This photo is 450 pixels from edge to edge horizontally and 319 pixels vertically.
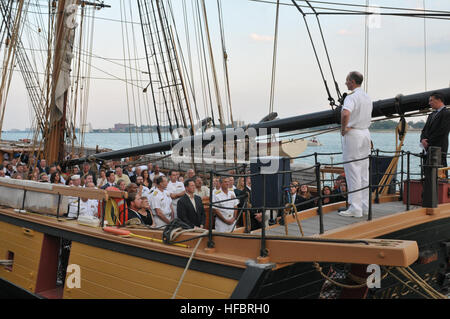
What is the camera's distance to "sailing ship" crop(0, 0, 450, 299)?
12.8 ft

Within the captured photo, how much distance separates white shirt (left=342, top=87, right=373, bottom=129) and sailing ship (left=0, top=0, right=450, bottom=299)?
806 millimetres

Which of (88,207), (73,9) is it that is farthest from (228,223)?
(73,9)

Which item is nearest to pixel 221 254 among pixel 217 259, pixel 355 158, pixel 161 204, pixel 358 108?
pixel 217 259

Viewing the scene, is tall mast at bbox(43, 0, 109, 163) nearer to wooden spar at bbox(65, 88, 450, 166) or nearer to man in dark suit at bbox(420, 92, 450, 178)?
wooden spar at bbox(65, 88, 450, 166)

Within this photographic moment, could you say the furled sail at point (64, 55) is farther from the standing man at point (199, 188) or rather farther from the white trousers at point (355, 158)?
the white trousers at point (355, 158)

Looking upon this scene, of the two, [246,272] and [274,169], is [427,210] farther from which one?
[246,272]

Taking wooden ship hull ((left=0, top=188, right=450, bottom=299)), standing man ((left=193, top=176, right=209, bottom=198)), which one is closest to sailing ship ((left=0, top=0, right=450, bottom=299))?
wooden ship hull ((left=0, top=188, right=450, bottom=299))

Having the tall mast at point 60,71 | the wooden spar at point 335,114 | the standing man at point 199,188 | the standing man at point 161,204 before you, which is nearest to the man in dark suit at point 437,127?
the wooden spar at point 335,114

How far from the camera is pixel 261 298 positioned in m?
3.89

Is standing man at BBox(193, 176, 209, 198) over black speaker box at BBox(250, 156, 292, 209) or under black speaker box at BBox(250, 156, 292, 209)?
under

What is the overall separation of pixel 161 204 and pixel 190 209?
1.18 metres

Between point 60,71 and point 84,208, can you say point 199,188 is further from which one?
point 60,71

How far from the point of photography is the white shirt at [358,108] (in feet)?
16.5

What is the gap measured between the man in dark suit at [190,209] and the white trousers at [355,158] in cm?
211
